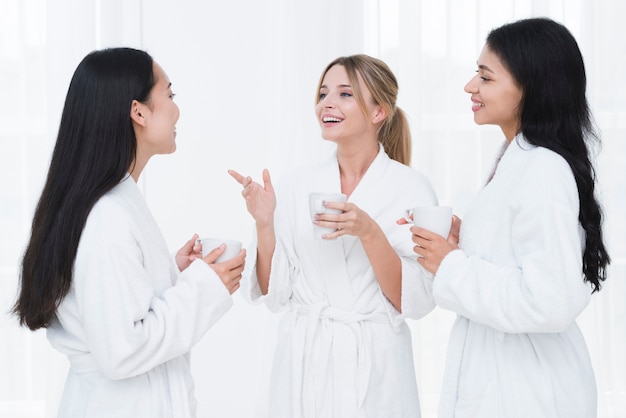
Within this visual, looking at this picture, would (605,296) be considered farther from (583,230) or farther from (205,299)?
(205,299)

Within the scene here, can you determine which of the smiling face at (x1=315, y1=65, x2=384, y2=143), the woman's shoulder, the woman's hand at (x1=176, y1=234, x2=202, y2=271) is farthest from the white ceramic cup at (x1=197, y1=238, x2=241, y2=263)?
the smiling face at (x1=315, y1=65, x2=384, y2=143)

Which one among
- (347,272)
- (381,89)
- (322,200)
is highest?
(381,89)

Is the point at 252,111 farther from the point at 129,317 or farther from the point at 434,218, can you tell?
the point at 129,317

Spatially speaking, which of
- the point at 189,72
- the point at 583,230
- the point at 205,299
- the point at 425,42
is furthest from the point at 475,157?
the point at 205,299

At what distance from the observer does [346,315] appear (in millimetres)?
→ 2051

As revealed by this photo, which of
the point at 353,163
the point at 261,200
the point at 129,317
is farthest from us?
the point at 353,163

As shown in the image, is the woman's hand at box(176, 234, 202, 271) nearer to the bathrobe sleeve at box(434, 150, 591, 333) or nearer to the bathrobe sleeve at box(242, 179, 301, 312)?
the bathrobe sleeve at box(242, 179, 301, 312)

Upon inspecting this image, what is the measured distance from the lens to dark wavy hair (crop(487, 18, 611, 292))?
62.4 inches

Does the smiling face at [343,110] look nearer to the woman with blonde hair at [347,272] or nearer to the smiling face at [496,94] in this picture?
the woman with blonde hair at [347,272]

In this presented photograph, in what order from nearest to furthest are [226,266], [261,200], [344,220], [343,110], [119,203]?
[119,203] → [226,266] → [344,220] → [261,200] → [343,110]

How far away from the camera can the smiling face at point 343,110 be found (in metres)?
2.15

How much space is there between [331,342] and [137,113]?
2.84ft

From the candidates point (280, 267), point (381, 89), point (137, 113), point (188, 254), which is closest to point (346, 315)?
point (280, 267)

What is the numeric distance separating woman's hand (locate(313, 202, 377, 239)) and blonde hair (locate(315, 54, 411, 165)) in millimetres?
462
